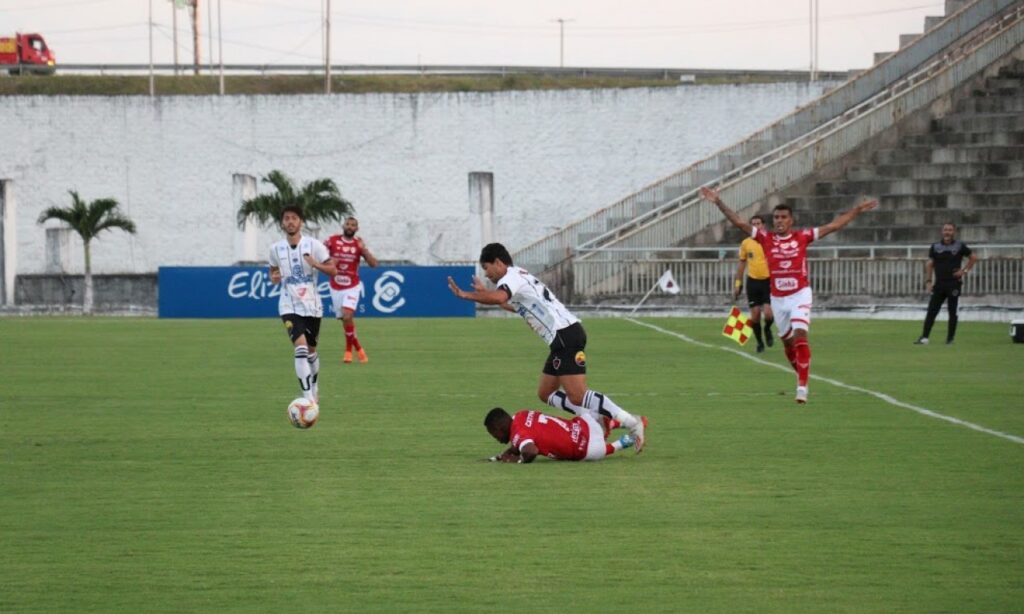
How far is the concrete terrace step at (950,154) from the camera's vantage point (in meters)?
48.0

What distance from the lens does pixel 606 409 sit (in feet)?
41.7

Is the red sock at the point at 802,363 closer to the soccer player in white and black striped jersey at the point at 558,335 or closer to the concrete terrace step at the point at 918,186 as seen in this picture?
the soccer player in white and black striped jersey at the point at 558,335

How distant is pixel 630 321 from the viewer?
39.4m

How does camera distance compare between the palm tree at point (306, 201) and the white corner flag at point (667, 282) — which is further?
the palm tree at point (306, 201)

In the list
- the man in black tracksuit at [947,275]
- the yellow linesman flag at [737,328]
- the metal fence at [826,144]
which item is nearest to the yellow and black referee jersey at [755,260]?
the yellow linesman flag at [737,328]

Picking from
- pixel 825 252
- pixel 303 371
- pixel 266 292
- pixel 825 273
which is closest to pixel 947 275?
pixel 825 273

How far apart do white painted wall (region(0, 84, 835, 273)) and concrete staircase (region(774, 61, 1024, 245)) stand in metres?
13.2

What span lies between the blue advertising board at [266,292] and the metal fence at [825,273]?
345 centimetres

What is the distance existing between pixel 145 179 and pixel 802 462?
5416cm

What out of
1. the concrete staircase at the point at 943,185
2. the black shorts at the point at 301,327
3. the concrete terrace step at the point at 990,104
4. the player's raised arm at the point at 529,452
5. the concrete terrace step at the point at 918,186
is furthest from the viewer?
the concrete terrace step at the point at 990,104

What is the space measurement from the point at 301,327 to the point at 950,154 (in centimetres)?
3548

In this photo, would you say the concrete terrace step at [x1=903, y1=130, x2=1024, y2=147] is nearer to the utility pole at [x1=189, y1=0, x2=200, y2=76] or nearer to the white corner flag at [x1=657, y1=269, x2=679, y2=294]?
the white corner flag at [x1=657, y1=269, x2=679, y2=294]

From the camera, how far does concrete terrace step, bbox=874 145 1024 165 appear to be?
48.0 m

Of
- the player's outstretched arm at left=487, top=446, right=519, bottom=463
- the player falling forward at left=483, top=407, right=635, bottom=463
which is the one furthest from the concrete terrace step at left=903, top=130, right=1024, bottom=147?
the player's outstretched arm at left=487, top=446, right=519, bottom=463
